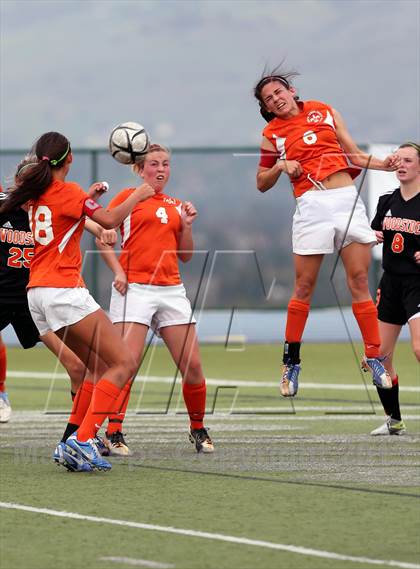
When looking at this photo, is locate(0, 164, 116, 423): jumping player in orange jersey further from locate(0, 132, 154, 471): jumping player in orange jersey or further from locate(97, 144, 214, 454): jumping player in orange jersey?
locate(0, 132, 154, 471): jumping player in orange jersey

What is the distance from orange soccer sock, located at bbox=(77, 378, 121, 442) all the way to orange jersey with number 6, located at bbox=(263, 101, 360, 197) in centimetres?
241

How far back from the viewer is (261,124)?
25.3 metres

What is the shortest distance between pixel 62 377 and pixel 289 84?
28.9 feet

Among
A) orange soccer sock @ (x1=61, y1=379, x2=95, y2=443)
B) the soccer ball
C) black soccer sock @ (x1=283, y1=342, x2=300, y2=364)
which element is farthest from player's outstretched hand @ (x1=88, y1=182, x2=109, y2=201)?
black soccer sock @ (x1=283, y1=342, x2=300, y2=364)

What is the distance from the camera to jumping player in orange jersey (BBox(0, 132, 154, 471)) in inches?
334

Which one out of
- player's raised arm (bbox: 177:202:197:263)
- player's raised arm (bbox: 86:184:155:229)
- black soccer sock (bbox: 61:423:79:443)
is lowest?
black soccer sock (bbox: 61:423:79:443)

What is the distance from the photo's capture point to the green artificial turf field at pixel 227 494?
620cm

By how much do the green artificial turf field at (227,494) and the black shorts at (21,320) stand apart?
2.68ft

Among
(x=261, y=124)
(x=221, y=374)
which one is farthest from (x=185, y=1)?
(x=221, y=374)

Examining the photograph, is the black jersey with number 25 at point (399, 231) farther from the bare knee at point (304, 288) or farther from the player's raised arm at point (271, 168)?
the player's raised arm at point (271, 168)

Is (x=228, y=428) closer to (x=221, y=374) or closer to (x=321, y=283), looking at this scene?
(x=221, y=374)

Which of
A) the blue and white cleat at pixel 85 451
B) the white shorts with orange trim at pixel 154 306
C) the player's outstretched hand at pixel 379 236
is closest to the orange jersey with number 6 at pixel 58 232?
the blue and white cleat at pixel 85 451

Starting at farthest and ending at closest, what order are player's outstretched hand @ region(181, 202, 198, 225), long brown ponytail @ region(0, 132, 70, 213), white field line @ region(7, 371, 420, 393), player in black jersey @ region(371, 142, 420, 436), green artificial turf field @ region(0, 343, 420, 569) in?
white field line @ region(7, 371, 420, 393), player in black jersey @ region(371, 142, 420, 436), player's outstretched hand @ region(181, 202, 198, 225), long brown ponytail @ region(0, 132, 70, 213), green artificial turf field @ region(0, 343, 420, 569)

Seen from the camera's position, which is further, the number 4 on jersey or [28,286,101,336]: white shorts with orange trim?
the number 4 on jersey
